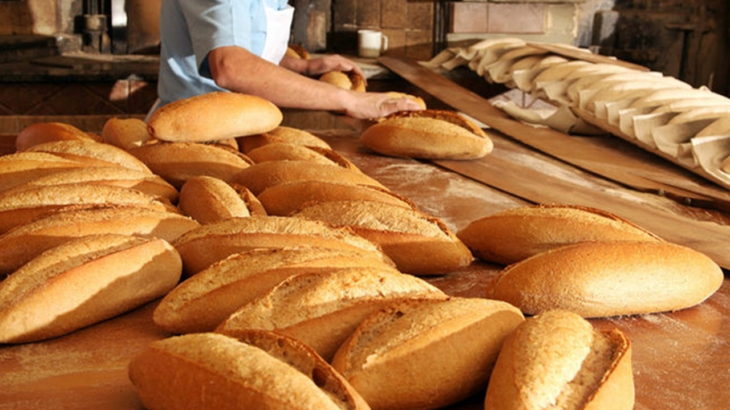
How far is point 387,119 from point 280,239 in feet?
4.38

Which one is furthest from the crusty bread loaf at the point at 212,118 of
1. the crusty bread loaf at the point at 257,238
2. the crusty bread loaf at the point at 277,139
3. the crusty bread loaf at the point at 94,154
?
the crusty bread loaf at the point at 257,238

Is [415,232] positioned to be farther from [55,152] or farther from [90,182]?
[55,152]

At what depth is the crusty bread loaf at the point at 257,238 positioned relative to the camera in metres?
1.18

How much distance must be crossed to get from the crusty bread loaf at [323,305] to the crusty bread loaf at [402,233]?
266 mm

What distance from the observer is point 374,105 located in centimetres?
288

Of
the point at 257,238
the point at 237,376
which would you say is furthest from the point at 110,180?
the point at 237,376

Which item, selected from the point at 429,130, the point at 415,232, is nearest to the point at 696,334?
the point at 415,232

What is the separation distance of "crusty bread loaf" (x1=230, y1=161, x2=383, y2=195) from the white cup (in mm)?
4029

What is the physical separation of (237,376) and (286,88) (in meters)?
2.27

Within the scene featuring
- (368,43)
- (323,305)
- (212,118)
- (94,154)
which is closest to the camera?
(323,305)

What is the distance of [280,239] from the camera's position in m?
1.19

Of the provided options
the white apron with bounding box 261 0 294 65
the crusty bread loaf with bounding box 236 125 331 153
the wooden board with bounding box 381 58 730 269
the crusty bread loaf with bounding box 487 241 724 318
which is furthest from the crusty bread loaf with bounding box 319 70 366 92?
the crusty bread loaf with bounding box 487 241 724 318

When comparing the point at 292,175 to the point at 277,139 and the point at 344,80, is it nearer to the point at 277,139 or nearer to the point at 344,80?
the point at 277,139

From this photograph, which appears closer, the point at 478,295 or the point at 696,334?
the point at 696,334
